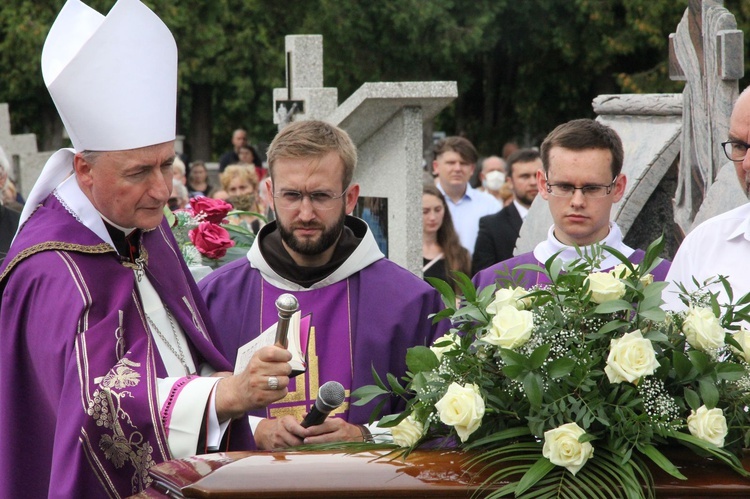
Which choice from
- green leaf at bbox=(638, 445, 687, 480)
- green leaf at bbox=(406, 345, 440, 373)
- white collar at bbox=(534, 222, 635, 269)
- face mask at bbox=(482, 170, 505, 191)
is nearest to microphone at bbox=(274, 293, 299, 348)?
green leaf at bbox=(406, 345, 440, 373)

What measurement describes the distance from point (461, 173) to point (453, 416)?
6627mm

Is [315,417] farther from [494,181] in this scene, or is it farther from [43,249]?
[494,181]

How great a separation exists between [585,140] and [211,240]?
68.3 inches

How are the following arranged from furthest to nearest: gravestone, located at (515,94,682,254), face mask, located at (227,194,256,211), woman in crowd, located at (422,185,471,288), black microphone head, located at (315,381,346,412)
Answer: face mask, located at (227,194,256,211)
woman in crowd, located at (422,185,471,288)
gravestone, located at (515,94,682,254)
black microphone head, located at (315,381,346,412)

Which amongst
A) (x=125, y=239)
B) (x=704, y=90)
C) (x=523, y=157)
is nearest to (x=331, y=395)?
(x=125, y=239)

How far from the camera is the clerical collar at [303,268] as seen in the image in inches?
159

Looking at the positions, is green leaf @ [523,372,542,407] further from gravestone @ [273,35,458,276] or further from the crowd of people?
gravestone @ [273,35,458,276]

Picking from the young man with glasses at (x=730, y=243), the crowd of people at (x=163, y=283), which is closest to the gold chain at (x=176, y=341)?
the crowd of people at (x=163, y=283)

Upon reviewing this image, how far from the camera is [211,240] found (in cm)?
501

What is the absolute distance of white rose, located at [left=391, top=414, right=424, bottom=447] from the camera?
7.93 feet

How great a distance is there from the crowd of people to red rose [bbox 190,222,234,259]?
0.75 meters

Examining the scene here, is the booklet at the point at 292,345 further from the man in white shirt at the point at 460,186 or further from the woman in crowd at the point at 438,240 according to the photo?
the man in white shirt at the point at 460,186

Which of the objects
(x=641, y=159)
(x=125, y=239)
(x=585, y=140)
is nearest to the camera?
(x=125, y=239)

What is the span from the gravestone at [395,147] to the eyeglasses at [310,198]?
10.1 feet
